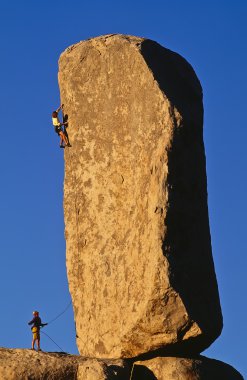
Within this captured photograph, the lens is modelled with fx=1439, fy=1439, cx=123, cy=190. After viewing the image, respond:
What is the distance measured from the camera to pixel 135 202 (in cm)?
2141

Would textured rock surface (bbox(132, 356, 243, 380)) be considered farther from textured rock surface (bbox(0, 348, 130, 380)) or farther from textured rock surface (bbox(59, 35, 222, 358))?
textured rock surface (bbox(0, 348, 130, 380))

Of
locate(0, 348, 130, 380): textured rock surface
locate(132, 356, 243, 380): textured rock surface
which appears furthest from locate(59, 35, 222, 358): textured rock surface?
locate(0, 348, 130, 380): textured rock surface

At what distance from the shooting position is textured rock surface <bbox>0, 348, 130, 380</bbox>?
20031 mm

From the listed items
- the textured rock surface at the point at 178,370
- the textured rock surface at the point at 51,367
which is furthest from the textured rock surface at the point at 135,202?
the textured rock surface at the point at 51,367

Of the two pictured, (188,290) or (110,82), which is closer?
(188,290)

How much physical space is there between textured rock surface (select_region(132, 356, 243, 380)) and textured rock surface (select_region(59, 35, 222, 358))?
216 mm

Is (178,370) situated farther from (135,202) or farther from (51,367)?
(135,202)

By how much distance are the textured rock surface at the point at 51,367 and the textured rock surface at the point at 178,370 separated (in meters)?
0.42

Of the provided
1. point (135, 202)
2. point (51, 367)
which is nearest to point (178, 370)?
point (51, 367)

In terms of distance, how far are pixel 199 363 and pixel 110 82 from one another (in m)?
4.54

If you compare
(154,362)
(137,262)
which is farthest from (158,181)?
(154,362)

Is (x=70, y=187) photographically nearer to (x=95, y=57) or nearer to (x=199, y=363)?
(x=95, y=57)

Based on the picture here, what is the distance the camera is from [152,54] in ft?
71.8

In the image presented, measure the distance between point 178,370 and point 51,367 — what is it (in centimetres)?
184
